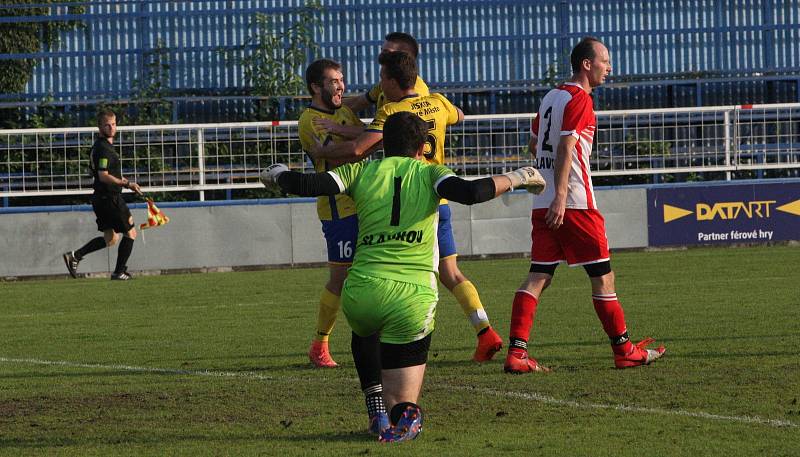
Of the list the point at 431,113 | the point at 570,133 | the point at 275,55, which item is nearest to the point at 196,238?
the point at 275,55

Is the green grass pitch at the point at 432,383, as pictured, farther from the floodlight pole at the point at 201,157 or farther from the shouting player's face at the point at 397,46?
the floodlight pole at the point at 201,157

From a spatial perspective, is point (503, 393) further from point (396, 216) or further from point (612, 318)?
point (396, 216)

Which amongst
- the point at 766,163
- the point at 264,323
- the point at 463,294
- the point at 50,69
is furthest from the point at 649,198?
the point at 50,69

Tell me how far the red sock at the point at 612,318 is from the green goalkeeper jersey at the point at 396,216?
2198mm

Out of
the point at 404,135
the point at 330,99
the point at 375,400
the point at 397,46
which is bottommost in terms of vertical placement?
the point at 375,400

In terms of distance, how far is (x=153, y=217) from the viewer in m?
17.4

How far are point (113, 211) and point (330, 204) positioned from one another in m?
9.35

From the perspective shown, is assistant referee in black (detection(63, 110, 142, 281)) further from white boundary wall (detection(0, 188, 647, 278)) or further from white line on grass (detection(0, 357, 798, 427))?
white line on grass (detection(0, 357, 798, 427))

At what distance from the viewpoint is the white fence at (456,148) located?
735 inches

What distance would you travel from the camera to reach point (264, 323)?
10.7m

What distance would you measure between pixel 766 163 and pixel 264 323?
37.3 ft

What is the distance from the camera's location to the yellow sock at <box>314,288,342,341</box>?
7871 mm

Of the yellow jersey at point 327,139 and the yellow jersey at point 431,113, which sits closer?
the yellow jersey at point 431,113

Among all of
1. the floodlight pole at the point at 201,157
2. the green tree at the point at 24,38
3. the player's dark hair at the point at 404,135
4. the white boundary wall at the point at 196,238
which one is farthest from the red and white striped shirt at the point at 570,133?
the green tree at the point at 24,38
